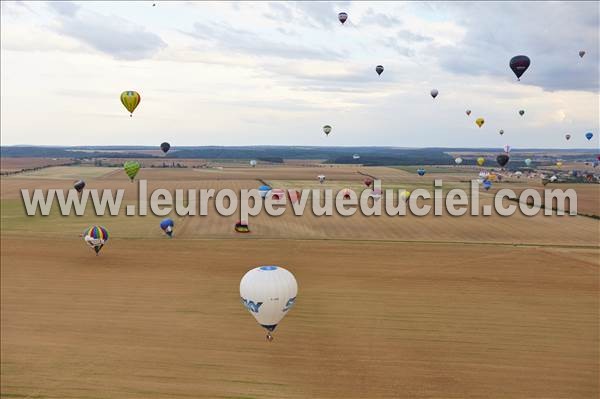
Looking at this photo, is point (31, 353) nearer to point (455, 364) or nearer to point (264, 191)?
point (455, 364)

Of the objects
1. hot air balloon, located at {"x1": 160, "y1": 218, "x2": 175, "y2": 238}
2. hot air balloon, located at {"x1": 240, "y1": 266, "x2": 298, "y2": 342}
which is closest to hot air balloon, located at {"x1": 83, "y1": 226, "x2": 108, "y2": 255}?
hot air balloon, located at {"x1": 160, "y1": 218, "x2": 175, "y2": 238}

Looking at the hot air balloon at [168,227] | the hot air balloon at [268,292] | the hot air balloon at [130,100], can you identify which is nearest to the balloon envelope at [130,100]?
the hot air balloon at [130,100]

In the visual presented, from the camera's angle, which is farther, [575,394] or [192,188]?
[192,188]

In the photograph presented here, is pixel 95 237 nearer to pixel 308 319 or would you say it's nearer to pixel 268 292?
pixel 308 319

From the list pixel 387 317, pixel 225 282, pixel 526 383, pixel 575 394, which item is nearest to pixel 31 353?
pixel 225 282

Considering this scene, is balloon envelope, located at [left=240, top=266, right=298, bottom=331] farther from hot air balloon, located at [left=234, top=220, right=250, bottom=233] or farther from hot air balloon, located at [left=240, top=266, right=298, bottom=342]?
hot air balloon, located at [left=234, top=220, right=250, bottom=233]

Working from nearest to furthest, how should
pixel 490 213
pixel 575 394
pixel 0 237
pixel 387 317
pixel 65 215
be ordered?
pixel 575 394, pixel 387 317, pixel 0 237, pixel 65 215, pixel 490 213

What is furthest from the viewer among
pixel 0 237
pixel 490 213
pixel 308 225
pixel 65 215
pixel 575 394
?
pixel 490 213
